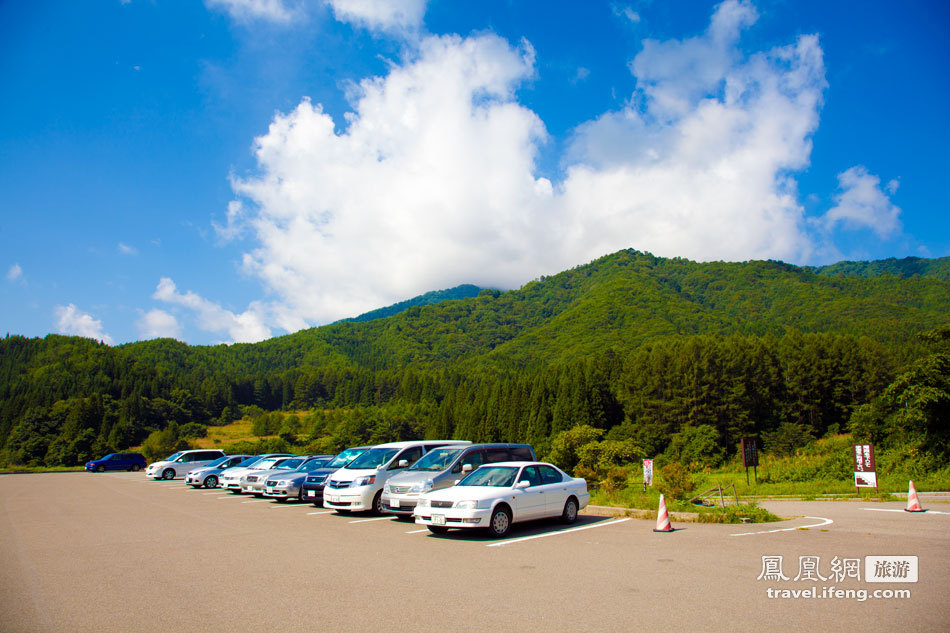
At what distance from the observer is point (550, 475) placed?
44.1ft

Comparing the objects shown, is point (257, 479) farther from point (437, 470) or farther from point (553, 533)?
point (553, 533)

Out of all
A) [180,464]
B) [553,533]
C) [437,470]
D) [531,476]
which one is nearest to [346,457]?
[437,470]

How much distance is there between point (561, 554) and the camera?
31.8ft

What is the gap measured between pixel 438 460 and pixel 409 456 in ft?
5.22

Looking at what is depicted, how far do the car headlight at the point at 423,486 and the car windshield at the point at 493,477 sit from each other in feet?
4.05

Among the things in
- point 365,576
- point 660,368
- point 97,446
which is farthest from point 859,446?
point 97,446

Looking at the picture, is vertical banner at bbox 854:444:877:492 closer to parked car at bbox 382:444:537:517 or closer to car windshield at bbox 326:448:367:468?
parked car at bbox 382:444:537:517

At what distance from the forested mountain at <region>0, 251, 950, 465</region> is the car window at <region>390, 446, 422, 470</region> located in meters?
26.4

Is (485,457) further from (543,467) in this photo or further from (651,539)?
(651,539)

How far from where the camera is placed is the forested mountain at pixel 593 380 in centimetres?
8169

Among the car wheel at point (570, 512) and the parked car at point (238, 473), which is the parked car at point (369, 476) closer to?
the car wheel at point (570, 512)

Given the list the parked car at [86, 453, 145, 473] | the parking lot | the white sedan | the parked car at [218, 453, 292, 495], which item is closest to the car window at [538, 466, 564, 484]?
the white sedan

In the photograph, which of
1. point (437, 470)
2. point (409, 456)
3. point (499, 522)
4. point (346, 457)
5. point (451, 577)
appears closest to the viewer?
point (451, 577)

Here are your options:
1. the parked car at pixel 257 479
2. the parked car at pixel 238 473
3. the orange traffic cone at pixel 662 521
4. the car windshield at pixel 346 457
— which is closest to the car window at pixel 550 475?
the orange traffic cone at pixel 662 521
